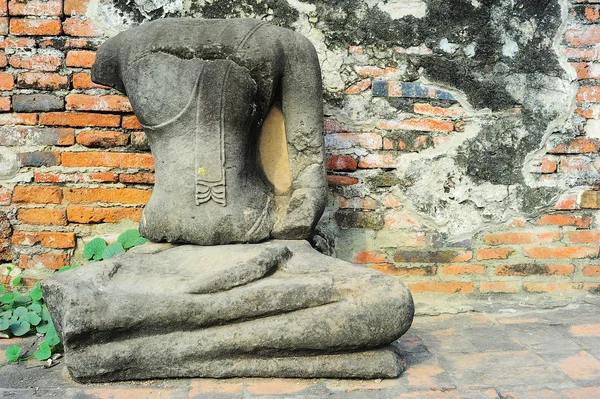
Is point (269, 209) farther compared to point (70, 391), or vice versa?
point (269, 209)

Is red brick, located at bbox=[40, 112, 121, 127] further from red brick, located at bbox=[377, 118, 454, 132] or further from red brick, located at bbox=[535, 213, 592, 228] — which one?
red brick, located at bbox=[535, 213, 592, 228]

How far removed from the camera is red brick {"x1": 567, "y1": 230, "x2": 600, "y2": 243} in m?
3.58

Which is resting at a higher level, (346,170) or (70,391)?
(346,170)

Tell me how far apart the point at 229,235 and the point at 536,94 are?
193 centimetres

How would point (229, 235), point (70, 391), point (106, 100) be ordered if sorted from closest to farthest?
point (70, 391)
point (229, 235)
point (106, 100)

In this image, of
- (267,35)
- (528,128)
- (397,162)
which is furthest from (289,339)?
(528,128)

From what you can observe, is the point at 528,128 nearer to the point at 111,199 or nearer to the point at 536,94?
the point at 536,94

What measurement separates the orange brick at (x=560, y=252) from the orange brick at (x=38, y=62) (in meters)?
2.74

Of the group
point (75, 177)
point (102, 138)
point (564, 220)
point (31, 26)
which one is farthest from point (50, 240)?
point (564, 220)

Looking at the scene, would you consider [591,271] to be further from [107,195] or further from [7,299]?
[7,299]

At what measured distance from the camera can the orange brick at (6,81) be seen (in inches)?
132

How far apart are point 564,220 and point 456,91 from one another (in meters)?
0.94

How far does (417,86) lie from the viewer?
3490mm

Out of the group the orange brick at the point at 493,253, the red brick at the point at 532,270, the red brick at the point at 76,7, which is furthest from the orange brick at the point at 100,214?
the red brick at the point at 532,270
